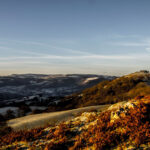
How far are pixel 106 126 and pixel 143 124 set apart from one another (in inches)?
70.4

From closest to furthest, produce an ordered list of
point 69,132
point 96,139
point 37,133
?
point 96,139, point 69,132, point 37,133

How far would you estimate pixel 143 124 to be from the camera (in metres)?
6.63

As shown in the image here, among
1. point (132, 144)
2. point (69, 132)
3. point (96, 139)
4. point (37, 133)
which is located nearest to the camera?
point (132, 144)

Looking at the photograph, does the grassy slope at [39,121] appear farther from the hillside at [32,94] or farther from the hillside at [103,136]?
the hillside at [32,94]

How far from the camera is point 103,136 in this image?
645 centimetres

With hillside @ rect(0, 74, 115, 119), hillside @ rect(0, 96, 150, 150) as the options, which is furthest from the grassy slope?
hillside @ rect(0, 74, 115, 119)

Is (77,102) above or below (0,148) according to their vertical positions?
below

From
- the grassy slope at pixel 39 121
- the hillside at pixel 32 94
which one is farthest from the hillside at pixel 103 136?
the hillside at pixel 32 94

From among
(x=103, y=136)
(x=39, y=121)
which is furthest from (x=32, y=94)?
(x=103, y=136)

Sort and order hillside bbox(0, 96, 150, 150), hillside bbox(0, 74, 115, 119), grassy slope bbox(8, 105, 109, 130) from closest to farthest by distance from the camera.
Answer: hillside bbox(0, 96, 150, 150), grassy slope bbox(8, 105, 109, 130), hillside bbox(0, 74, 115, 119)

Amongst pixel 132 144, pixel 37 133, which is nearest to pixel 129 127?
pixel 132 144

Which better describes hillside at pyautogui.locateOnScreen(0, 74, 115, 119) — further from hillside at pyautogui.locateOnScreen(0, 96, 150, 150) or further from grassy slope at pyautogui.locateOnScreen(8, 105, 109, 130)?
hillside at pyautogui.locateOnScreen(0, 96, 150, 150)

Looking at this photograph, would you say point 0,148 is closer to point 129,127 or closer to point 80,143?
point 80,143

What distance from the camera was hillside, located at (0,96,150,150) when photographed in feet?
19.5
